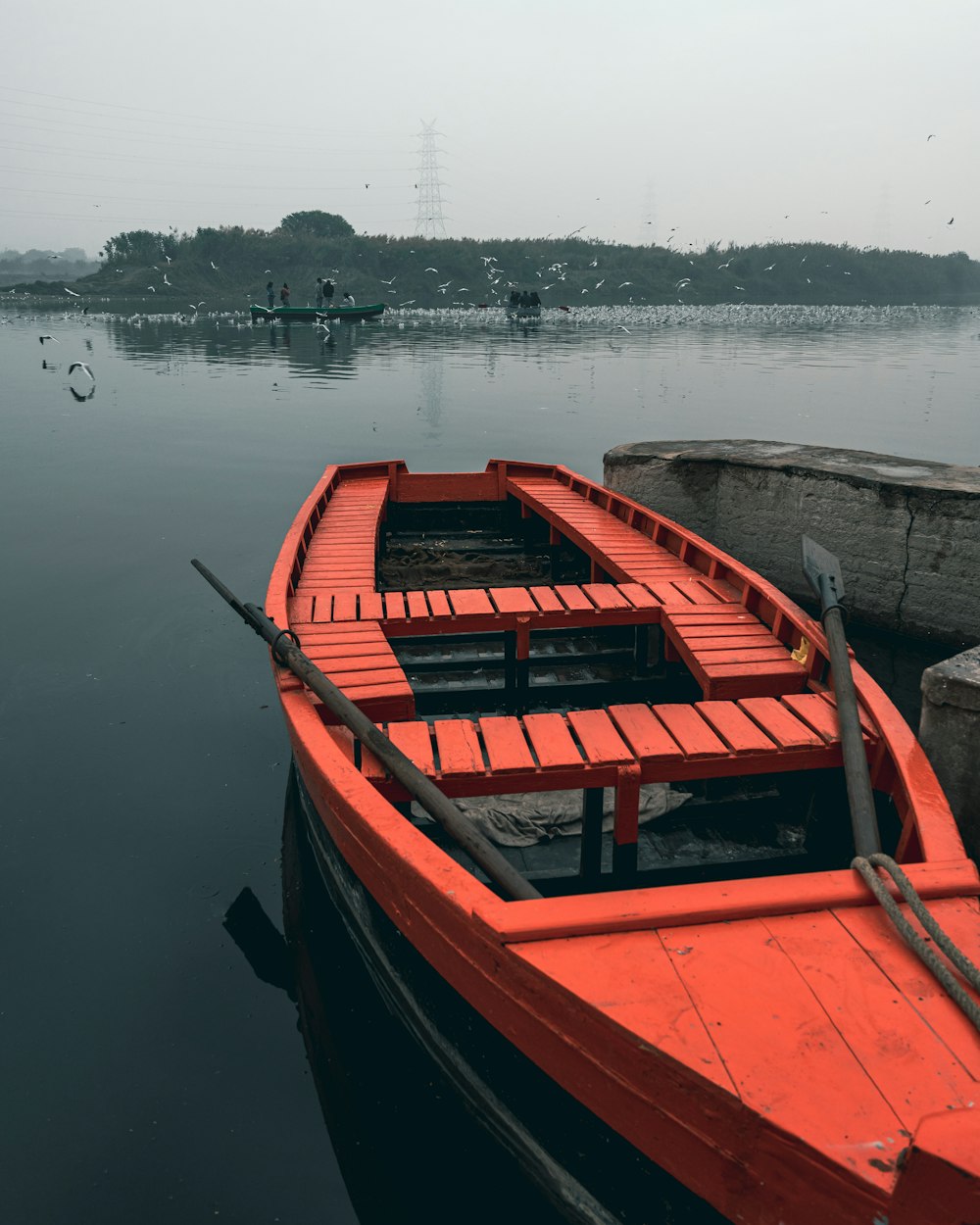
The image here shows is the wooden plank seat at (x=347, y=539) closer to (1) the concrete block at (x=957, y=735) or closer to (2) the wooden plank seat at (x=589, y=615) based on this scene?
(2) the wooden plank seat at (x=589, y=615)

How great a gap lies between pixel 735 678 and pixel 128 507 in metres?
12.6

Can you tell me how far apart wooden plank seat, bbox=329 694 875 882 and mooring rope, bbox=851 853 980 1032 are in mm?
1103

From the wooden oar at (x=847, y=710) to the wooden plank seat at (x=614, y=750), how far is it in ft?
0.52

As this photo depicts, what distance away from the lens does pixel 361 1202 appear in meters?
3.24

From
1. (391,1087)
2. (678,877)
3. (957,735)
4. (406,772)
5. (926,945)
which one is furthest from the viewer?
(678,877)

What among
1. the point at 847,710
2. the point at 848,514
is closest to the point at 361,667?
the point at 847,710

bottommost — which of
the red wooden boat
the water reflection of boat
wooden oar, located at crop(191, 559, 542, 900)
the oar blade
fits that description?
the water reflection of boat

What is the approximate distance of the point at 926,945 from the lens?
7.63ft

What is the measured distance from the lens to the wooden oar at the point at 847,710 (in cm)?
298

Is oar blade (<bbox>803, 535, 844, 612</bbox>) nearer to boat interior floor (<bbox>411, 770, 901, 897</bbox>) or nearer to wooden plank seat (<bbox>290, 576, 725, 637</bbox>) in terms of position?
wooden plank seat (<bbox>290, 576, 725, 637</bbox>)

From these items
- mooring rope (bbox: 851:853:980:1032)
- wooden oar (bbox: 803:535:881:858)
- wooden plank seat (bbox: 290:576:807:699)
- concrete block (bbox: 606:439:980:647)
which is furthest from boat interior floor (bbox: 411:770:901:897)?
concrete block (bbox: 606:439:980:647)

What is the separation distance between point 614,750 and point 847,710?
1.12m

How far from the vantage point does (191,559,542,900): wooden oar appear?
9.01 ft

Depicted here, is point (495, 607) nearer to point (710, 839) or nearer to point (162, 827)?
point (710, 839)
